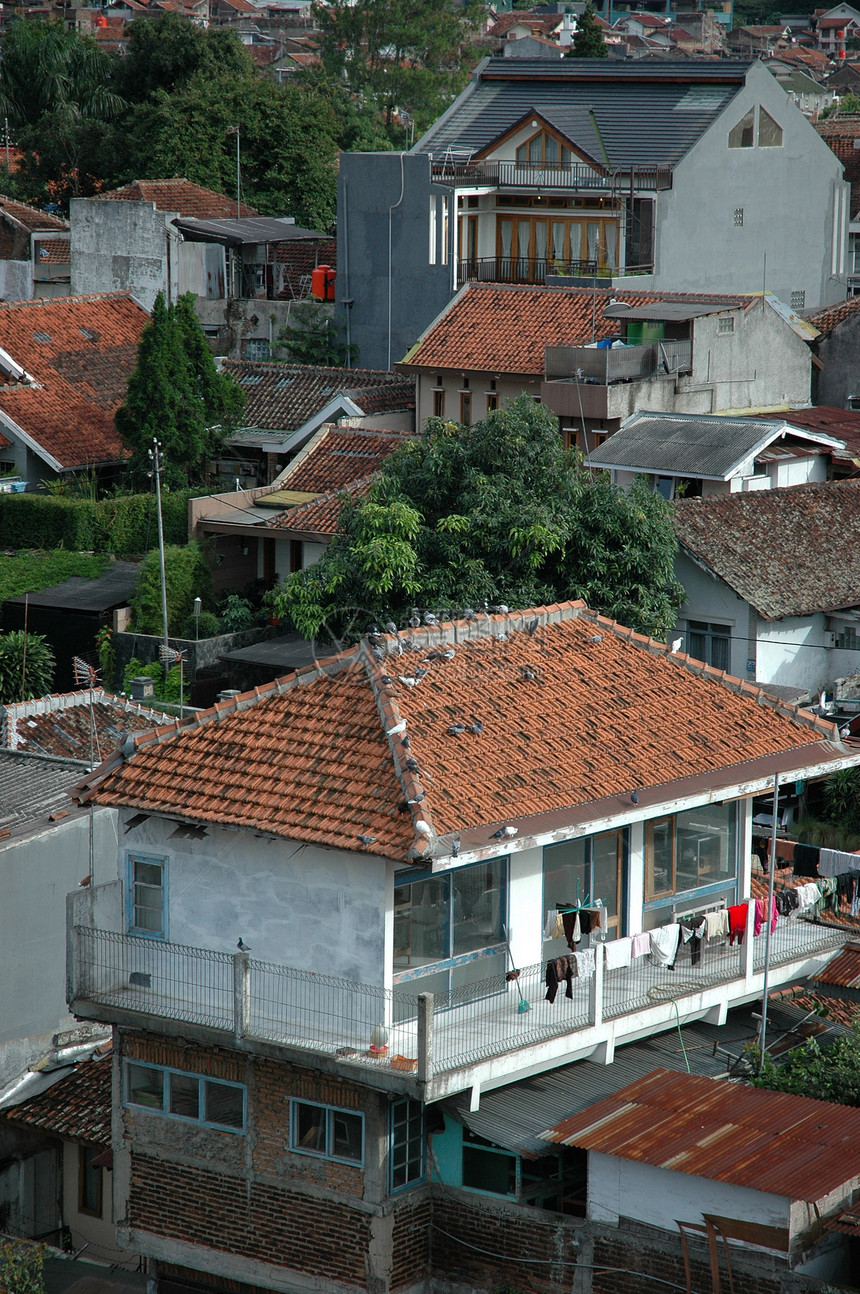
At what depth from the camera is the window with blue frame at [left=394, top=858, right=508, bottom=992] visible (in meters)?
17.0

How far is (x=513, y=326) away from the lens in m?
41.2

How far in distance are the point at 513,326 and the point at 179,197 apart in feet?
63.5

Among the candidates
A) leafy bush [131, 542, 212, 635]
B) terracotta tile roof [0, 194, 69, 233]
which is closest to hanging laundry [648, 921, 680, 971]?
leafy bush [131, 542, 212, 635]

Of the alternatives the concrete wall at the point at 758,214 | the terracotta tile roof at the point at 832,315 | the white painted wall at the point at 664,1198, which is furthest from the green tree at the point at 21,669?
the white painted wall at the point at 664,1198

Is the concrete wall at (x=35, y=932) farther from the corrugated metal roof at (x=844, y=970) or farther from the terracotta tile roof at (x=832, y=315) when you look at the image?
the terracotta tile roof at (x=832, y=315)

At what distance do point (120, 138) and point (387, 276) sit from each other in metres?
19.8

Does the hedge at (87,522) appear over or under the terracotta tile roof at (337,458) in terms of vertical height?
under

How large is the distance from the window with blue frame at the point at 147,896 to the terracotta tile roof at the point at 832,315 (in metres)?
29.2

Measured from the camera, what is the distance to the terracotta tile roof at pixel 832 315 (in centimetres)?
4344

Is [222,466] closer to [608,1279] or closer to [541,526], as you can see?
[541,526]

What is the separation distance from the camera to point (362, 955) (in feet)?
54.7

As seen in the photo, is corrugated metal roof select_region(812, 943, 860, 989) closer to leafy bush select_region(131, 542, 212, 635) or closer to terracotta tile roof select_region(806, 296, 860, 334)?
leafy bush select_region(131, 542, 212, 635)

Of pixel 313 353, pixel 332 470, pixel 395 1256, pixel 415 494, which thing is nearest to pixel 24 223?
pixel 313 353

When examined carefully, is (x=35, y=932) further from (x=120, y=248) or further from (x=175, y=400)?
(x=120, y=248)
